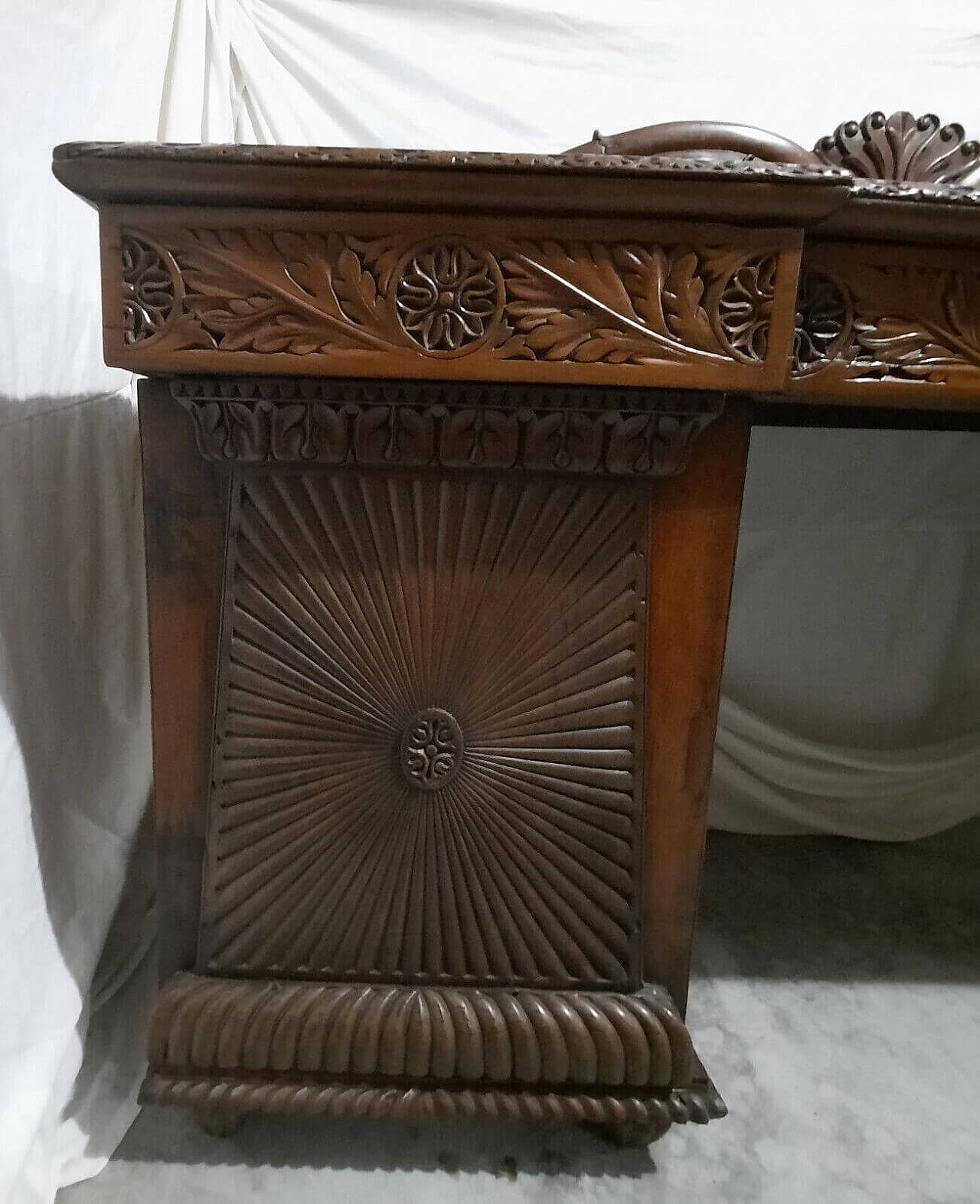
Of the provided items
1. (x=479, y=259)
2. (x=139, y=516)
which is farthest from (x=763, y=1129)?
(x=139, y=516)

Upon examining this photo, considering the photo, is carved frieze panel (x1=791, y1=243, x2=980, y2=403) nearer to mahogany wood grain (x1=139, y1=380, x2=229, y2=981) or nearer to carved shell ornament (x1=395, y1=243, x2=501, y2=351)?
carved shell ornament (x1=395, y1=243, x2=501, y2=351)

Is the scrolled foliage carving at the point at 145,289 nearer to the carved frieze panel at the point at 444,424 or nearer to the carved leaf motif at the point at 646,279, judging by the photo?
the carved frieze panel at the point at 444,424

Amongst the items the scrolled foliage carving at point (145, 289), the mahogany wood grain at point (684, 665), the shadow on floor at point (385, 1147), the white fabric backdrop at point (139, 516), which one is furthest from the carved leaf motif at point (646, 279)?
the shadow on floor at point (385, 1147)

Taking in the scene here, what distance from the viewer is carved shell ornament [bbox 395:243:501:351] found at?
1.84 feet

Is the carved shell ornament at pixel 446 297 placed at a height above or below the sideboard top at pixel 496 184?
below

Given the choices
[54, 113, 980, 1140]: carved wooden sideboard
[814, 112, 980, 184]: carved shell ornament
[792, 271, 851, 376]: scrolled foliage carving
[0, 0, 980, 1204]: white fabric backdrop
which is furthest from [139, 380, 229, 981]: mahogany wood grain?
[814, 112, 980, 184]: carved shell ornament

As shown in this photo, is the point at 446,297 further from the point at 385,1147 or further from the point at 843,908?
the point at 843,908

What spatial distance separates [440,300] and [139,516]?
22.6 inches

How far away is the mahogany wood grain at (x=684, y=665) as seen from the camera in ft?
2.14

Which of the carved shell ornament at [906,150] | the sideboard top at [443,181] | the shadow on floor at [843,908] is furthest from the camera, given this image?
the shadow on floor at [843,908]

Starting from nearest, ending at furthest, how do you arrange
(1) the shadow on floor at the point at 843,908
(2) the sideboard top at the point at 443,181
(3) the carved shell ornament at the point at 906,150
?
1. (2) the sideboard top at the point at 443,181
2. (3) the carved shell ornament at the point at 906,150
3. (1) the shadow on floor at the point at 843,908

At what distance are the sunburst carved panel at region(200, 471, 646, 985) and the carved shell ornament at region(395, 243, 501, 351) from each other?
12 centimetres

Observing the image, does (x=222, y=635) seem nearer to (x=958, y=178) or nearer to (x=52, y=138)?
(x=52, y=138)

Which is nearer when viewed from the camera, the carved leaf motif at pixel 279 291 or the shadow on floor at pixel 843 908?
the carved leaf motif at pixel 279 291
